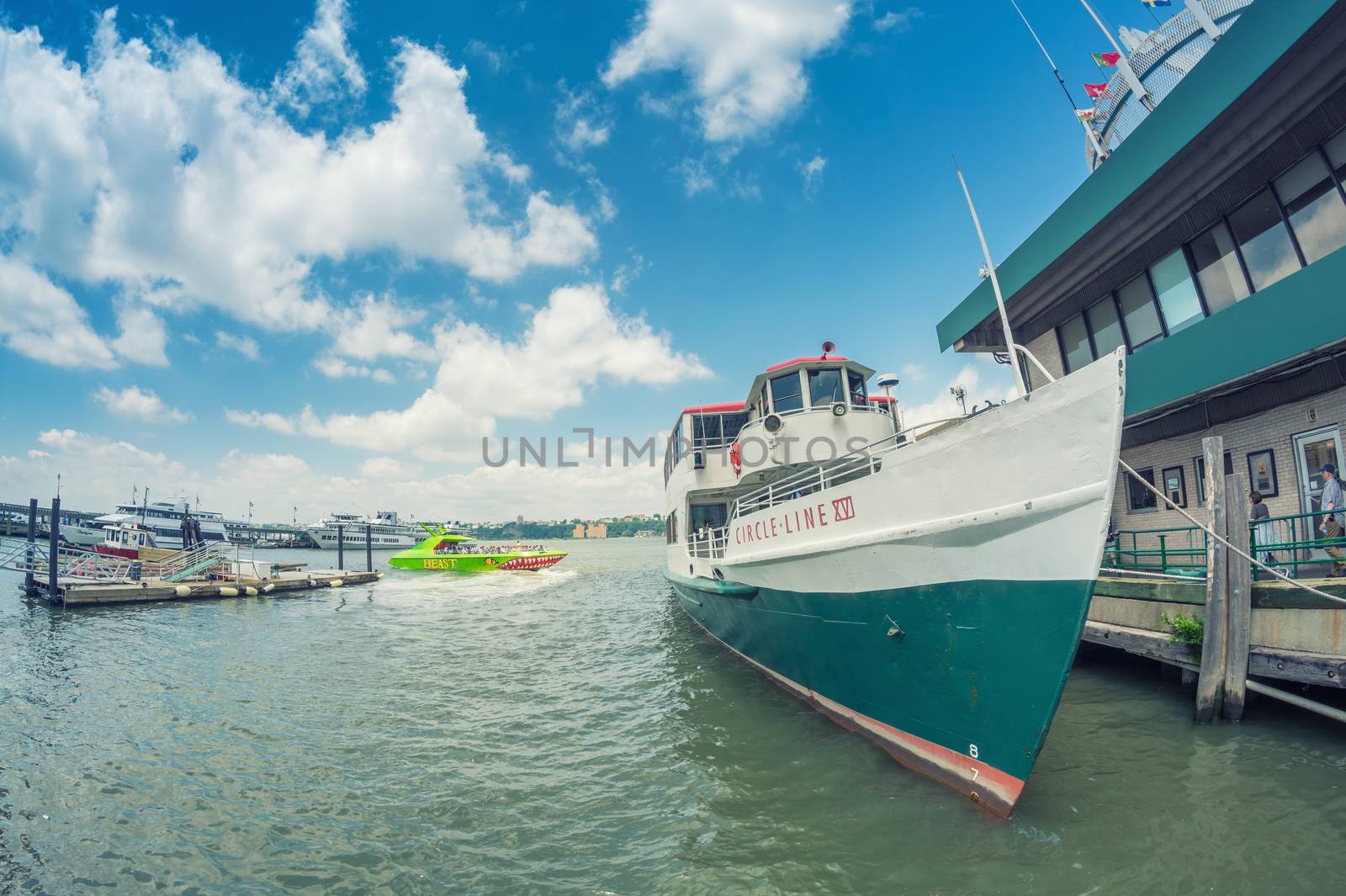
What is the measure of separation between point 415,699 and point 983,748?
849cm

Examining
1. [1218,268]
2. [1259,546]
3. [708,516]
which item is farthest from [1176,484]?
[708,516]

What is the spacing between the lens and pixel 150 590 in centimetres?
2200

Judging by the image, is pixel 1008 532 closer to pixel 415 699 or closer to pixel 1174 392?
pixel 1174 392

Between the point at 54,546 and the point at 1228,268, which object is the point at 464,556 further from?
the point at 1228,268

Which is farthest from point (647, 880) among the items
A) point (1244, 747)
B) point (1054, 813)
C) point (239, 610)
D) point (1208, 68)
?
point (239, 610)

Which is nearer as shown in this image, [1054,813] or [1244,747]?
[1054,813]

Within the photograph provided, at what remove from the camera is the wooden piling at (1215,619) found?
6.59 meters

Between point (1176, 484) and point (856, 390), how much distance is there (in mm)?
6456

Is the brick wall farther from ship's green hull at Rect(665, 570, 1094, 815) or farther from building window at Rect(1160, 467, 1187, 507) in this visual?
ship's green hull at Rect(665, 570, 1094, 815)

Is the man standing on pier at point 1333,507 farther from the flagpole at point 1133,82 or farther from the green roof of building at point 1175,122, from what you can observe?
the flagpole at point 1133,82

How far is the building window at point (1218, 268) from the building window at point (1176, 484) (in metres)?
3.11

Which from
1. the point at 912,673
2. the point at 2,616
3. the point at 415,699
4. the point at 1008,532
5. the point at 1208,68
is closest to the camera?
the point at 1008,532

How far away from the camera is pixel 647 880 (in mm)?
4398

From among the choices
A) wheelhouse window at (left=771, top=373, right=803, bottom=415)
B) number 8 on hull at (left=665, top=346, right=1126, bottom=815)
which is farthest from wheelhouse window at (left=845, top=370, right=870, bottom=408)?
number 8 on hull at (left=665, top=346, right=1126, bottom=815)
